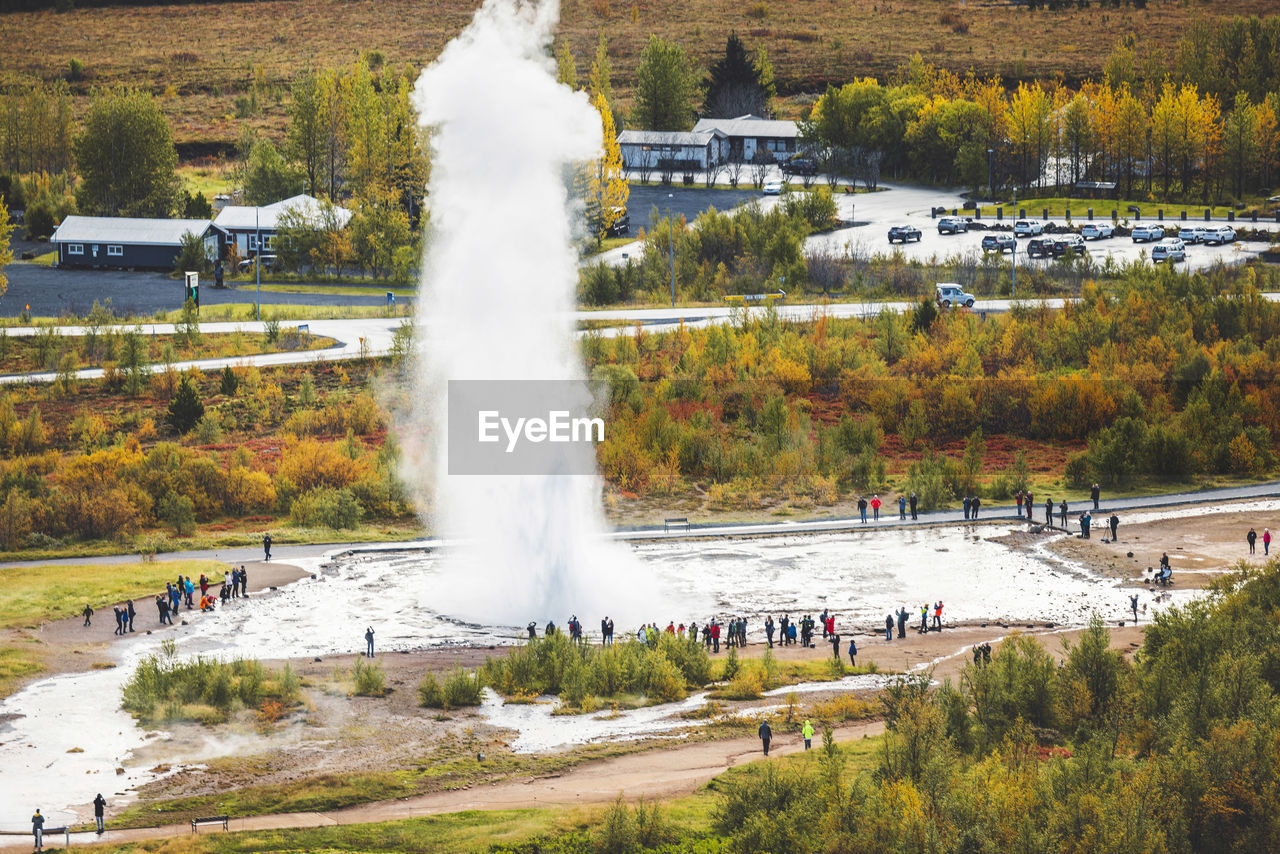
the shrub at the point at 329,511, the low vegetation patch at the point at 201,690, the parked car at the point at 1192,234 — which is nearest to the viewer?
the low vegetation patch at the point at 201,690

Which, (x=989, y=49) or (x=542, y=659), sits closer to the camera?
(x=542, y=659)

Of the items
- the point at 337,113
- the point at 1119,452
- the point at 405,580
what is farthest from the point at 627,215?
the point at 405,580

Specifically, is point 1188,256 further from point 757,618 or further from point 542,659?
point 542,659

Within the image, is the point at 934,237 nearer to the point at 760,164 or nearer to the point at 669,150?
the point at 760,164

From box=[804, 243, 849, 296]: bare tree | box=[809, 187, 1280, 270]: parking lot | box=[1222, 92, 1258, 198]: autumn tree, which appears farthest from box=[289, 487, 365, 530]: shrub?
box=[1222, 92, 1258, 198]: autumn tree

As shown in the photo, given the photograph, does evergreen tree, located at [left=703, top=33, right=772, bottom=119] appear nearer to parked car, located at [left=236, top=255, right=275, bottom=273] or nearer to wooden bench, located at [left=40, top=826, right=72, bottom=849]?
parked car, located at [left=236, top=255, right=275, bottom=273]

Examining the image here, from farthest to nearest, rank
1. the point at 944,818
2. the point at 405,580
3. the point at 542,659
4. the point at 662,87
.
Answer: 1. the point at 662,87
2. the point at 405,580
3. the point at 542,659
4. the point at 944,818

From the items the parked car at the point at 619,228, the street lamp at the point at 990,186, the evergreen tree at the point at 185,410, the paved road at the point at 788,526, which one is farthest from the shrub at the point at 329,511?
the street lamp at the point at 990,186

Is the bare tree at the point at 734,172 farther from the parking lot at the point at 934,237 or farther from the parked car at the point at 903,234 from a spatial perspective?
the parked car at the point at 903,234
